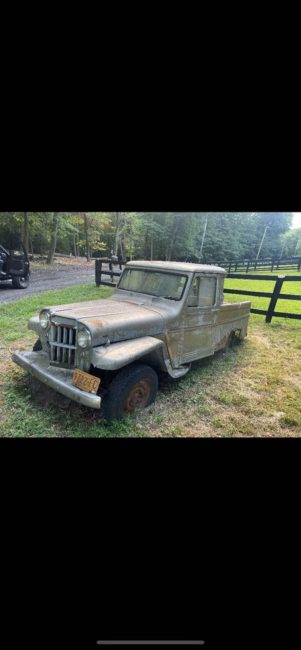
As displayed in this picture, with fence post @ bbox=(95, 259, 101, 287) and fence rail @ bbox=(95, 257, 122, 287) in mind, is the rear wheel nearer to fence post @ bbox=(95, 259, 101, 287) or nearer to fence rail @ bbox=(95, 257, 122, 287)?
fence rail @ bbox=(95, 257, 122, 287)

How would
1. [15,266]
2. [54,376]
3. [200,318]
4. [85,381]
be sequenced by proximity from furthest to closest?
[15,266]
[200,318]
[54,376]
[85,381]

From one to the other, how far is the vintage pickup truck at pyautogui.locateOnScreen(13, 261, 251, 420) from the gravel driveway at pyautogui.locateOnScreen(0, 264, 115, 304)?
0.37 m

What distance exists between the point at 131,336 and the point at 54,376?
58cm

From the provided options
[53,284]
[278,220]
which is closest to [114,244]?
[53,284]

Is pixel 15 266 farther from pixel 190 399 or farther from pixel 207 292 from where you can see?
pixel 190 399

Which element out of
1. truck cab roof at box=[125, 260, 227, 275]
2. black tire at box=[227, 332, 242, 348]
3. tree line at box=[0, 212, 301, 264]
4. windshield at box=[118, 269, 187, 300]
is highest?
tree line at box=[0, 212, 301, 264]

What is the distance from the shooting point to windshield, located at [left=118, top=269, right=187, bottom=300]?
235 centimetres

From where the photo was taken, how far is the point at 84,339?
1.70m

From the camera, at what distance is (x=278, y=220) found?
169cm

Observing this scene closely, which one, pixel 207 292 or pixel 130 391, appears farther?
pixel 207 292

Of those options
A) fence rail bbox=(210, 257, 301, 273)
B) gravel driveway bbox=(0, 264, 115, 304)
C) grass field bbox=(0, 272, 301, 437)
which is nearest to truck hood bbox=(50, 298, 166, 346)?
grass field bbox=(0, 272, 301, 437)

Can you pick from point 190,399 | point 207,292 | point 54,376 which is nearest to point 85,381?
point 54,376

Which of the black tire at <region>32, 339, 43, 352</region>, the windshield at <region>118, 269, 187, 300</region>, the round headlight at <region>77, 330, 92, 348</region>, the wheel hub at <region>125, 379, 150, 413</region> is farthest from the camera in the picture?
the windshield at <region>118, 269, 187, 300</region>
